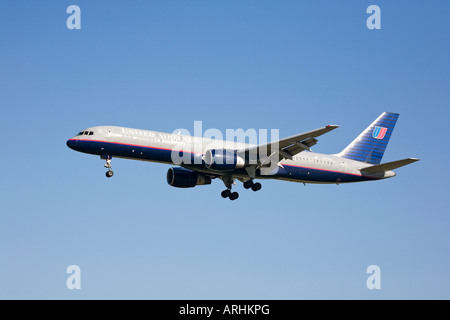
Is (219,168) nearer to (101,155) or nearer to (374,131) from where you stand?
(101,155)

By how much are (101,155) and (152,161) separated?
3737mm

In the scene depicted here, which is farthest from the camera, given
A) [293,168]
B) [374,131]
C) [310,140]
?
[374,131]

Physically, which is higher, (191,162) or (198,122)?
(198,122)

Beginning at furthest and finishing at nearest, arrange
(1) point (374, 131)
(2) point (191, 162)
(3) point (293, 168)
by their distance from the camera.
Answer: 1. (1) point (374, 131)
2. (3) point (293, 168)
3. (2) point (191, 162)

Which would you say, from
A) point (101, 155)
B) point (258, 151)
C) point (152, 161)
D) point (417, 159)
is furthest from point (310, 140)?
point (101, 155)

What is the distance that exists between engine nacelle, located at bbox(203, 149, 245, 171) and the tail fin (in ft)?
40.3

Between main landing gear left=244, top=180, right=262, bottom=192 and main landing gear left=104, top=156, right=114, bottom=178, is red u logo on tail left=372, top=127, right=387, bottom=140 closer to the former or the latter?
main landing gear left=244, top=180, right=262, bottom=192

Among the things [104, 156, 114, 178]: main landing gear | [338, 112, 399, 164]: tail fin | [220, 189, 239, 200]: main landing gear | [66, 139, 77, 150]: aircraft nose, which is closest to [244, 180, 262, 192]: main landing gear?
[220, 189, 239, 200]: main landing gear

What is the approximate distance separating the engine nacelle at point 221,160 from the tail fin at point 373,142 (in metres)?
12.3

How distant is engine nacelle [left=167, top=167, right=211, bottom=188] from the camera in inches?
2124

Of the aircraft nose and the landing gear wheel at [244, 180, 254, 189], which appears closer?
the aircraft nose

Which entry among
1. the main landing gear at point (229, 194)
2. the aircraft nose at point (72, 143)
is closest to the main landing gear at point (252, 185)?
the main landing gear at point (229, 194)

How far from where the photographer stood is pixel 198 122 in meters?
51.5

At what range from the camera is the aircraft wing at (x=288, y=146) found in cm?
4525
